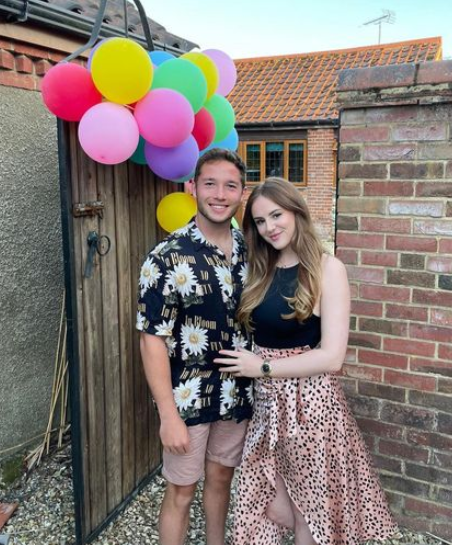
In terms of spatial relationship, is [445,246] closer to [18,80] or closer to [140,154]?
Answer: [140,154]

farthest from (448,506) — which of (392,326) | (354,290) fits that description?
(354,290)

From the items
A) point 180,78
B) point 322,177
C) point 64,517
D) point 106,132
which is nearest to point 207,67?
point 180,78

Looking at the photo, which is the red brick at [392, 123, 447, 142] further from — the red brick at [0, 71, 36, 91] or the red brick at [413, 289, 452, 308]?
the red brick at [0, 71, 36, 91]

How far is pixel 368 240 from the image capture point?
8.35 ft

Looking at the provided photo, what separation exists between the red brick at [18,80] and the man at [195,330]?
62.3 inches

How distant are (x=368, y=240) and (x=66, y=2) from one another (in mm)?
2279

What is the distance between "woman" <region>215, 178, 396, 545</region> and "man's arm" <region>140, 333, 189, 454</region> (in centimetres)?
23

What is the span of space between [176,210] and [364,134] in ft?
3.49

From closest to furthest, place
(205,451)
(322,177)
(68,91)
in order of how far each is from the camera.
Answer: (68,91) < (205,451) < (322,177)

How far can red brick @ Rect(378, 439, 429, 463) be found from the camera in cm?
258

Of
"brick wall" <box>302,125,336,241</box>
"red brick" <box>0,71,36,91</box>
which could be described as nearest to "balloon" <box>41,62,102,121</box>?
"red brick" <box>0,71,36,91</box>

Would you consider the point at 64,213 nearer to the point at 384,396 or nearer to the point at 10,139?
the point at 10,139

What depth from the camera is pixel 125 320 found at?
9.30 ft

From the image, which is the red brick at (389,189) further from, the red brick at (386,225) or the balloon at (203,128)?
the balloon at (203,128)
